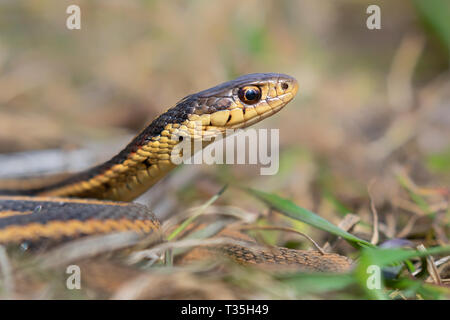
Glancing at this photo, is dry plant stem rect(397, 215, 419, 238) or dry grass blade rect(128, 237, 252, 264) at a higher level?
dry grass blade rect(128, 237, 252, 264)

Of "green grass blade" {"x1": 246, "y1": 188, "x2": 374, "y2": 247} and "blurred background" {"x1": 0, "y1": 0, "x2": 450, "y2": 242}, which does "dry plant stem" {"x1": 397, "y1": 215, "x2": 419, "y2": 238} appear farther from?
"green grass blade" {"x1": 246, "y1": 188, "x2": 374, "y2": 247}

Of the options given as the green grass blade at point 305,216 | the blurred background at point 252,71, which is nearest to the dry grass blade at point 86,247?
the green grass blade at point 305,216

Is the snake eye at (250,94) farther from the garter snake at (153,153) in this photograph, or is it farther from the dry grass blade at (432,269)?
the dry grass blade at (432,269)

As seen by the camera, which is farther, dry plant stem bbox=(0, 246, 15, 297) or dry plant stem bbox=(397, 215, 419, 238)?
dry plant stem bbox=(397, 215, 419, 238)

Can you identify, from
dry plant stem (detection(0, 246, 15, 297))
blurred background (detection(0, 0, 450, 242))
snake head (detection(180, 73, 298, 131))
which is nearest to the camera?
dry plant stem (detection(0, 246, 15, 297))

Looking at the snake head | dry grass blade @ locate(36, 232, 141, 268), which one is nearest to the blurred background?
the snake head
